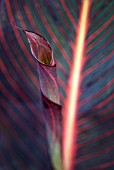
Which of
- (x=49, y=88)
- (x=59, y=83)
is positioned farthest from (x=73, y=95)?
(x=49, y=88)

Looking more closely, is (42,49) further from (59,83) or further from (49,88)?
(59,83)

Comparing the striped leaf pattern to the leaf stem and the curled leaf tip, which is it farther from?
the curled leaf tip

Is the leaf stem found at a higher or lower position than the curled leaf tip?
lower

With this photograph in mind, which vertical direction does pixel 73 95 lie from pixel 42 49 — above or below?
below

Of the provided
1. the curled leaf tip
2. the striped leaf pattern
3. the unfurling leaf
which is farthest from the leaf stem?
the curled leaf tip

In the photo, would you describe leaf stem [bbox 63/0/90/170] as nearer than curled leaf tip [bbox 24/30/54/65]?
No

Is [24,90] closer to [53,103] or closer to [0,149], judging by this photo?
[0,149]

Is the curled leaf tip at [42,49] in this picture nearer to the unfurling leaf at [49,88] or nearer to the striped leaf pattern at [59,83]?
the unfurling leaf at [49,88]

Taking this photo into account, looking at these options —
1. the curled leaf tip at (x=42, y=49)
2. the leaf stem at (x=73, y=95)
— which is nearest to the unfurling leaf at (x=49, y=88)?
the curled leaf tip at (x=42, y=49)
